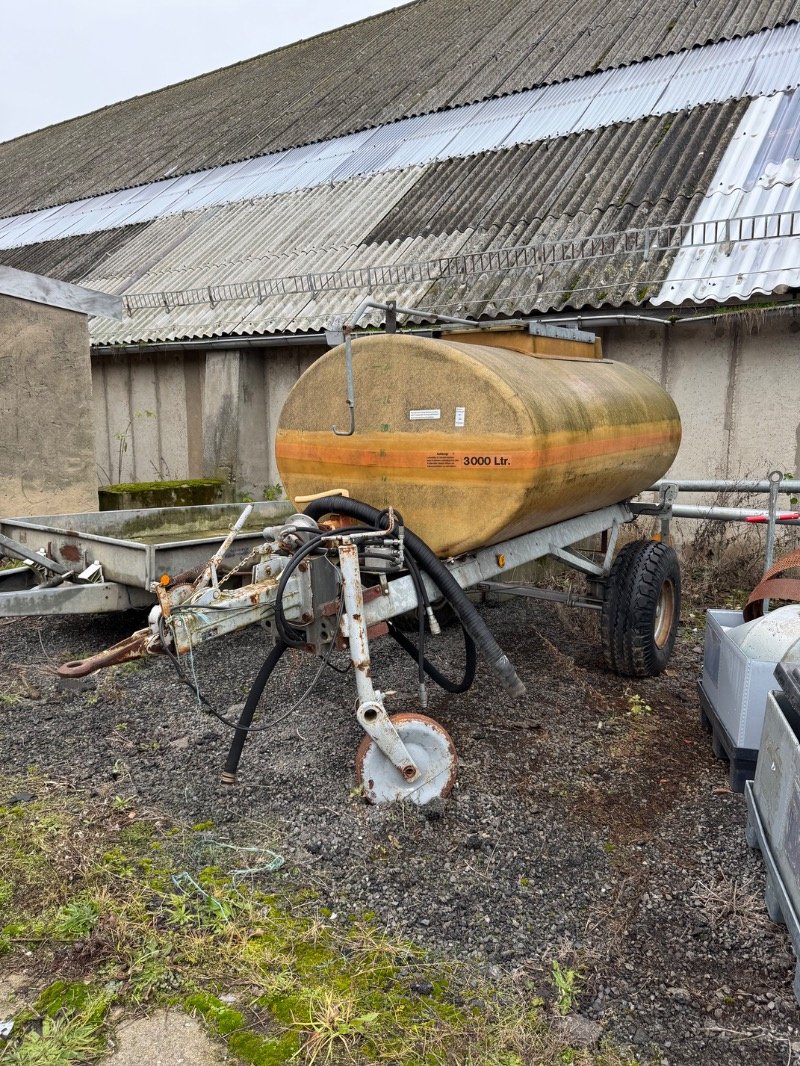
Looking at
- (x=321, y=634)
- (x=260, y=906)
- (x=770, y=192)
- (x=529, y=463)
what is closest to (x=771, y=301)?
(x=770, y=192)

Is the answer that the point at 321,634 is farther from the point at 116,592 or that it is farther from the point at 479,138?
the point at 479,138

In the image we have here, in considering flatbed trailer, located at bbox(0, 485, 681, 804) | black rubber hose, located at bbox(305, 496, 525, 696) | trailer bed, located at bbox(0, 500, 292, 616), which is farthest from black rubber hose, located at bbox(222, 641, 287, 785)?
trailer bed, located at bbox(0, 500, 292, 616)

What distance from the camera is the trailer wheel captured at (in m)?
5.09

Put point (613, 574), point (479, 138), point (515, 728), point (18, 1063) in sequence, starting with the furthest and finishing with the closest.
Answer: point (479, 138)
point (613, 574)
point (515, 728)
point (18, 1063)

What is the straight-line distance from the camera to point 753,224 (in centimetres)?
748

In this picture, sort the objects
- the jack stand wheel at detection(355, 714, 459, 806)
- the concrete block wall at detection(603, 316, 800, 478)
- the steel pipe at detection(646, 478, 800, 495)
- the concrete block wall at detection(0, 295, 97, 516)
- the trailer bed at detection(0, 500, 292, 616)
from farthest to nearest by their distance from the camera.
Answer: the concrete block wall at detection(0, 295, 97, 516) → the concrete block wall at detection(603, 316, 800, 478) → the steel pipe at detection(646, 478, 800, 495) → the trailer bed at detection(0, 500, 292, 616) → the jack stand wheel at detection(355, 714, 459, 806)

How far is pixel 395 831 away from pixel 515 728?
1275 mm

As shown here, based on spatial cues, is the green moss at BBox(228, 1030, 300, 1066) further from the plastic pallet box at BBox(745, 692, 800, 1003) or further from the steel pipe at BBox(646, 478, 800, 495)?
the steel pipe at BBox(646, 478, 800, 495)

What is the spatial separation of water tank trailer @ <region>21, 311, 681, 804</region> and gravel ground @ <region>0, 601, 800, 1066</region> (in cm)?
32

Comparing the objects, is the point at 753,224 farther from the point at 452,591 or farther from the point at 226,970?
A: the point at 226,970

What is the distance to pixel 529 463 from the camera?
3.70 meters

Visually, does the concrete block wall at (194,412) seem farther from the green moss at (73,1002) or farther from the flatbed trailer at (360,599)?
the green moss at (73,1002)

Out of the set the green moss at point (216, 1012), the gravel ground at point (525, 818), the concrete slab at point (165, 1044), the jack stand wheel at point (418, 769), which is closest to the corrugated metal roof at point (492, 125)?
the gravel ground at point (525, 818)

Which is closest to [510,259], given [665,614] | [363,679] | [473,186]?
[473,186]
